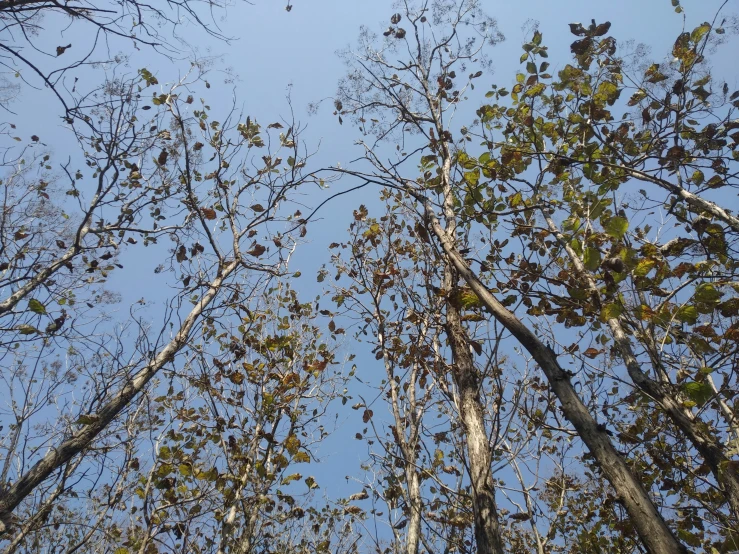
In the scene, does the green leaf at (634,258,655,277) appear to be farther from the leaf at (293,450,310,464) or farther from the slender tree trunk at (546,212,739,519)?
the leaf at (293,450,310,464)

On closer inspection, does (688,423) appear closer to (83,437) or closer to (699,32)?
(699,32)

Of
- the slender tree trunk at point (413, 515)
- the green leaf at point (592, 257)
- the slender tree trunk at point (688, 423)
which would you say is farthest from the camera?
the slender tree trunk at point (413, 515)

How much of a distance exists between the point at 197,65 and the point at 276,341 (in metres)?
4.47

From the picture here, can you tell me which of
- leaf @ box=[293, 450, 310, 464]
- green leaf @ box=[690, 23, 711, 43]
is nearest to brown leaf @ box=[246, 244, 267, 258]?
leaf @ box=[293, 450, 310, 464]

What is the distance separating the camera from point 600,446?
6.34ft

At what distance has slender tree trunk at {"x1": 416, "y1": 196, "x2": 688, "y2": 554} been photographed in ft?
5.46

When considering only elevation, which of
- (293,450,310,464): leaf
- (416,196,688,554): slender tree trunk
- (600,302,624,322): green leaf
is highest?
(293,450,310,464): leaf

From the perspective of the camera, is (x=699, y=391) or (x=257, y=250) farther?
(x=257, y=250)

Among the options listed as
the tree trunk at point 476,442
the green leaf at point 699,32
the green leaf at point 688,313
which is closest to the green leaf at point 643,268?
the green leaf at point 688,313

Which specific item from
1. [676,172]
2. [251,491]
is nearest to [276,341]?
[251,491]

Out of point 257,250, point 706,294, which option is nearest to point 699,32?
point 706,294

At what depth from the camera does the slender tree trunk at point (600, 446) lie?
1664mm

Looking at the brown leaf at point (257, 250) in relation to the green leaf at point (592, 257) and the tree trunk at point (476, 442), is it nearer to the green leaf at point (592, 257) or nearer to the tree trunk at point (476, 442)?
the tree trunk at point (476, 442)

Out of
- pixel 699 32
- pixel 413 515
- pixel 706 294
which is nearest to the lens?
pixel 706 294
